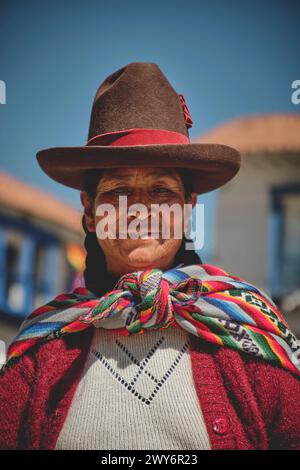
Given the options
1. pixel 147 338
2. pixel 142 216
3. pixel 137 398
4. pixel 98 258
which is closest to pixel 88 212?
pixel 98 258

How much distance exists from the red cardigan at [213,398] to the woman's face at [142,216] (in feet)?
1.07

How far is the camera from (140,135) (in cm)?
209

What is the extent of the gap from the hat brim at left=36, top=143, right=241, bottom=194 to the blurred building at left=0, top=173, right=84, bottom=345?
27.5 ft

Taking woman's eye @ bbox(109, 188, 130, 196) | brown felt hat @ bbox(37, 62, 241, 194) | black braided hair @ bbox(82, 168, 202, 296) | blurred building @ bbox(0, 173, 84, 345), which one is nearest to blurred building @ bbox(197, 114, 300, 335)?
blurred building @ bbox(0, 173, 84, 345)

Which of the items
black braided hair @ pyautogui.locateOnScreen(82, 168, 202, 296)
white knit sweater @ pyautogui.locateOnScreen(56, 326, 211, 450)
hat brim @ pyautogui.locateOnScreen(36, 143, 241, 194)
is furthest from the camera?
black braided hair @ pyautogui.locateOnScreen(82, 168, 202, 296)

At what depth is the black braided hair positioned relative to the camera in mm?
2230

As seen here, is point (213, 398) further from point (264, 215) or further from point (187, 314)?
point (264, 215)

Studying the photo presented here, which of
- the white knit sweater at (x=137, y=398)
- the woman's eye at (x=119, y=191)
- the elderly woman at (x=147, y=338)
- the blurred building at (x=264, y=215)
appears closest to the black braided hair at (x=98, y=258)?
the elderly woman at (x=147, y=338)

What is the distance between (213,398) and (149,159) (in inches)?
30.8

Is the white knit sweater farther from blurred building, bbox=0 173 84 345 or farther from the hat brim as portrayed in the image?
blurred building, bbox=0 173 84 345

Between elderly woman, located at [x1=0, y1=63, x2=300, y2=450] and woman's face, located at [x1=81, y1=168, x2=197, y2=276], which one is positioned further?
woman's face, located at [x1=81, y1=168, x2=197, y2=276]

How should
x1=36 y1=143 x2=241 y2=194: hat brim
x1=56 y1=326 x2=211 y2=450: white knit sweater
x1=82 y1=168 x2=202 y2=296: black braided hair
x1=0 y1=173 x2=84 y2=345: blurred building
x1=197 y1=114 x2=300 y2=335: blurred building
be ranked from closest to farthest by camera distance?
x1=56 y1=326 x2=211 y2=450: white knit sweater, x1=36 y1=143 x2=241 y2=194: hat brim, x1=82 y1=168 x2=202 y2=296: black braided hair, x1=197 y1=114 x2=300 y2=335: blurred building, x1=0 y1=173 x2=84 y2=345: blurred building

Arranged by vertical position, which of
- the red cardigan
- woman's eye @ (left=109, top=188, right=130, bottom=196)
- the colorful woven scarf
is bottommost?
the red cardigan
